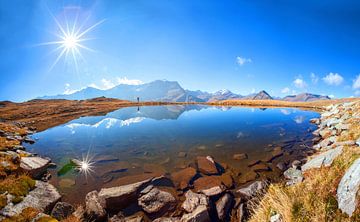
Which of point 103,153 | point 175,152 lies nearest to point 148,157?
point 175,152

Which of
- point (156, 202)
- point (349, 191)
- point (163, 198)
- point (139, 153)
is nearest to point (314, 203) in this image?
point (349, 191)

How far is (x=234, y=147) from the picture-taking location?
22.0m

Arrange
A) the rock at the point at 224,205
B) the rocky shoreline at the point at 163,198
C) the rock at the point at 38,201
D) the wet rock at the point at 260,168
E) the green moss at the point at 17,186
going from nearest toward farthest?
the rock at the point at 38,201 → the green moss at the point at 17,186 → the rocky shoreline at the point at 163,198 → the rock at the point at 224,205 → the wet rock at the point at 260,168

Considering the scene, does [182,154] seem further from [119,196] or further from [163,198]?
[119,196]

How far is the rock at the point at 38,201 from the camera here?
7.76 metres

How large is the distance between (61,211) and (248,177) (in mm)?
12547

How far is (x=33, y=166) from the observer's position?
13.5 meters

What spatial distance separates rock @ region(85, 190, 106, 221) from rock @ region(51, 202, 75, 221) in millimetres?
818

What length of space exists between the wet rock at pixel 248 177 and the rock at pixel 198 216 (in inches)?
208

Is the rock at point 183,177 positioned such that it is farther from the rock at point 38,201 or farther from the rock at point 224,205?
the rock at point 38,201

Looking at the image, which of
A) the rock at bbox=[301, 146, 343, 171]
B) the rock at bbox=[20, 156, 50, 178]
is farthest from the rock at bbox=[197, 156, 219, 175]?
the rock at bbox=[20, 156, 50, 178]

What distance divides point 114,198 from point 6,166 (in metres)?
7.71

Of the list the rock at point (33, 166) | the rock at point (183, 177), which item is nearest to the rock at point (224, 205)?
the rock at point (183, 177)

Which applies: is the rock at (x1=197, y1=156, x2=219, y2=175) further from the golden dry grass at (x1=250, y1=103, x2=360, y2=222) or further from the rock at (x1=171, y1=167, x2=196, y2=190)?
the golden dry grass at (x1=250, y1=103, x2=360, y2=222)
